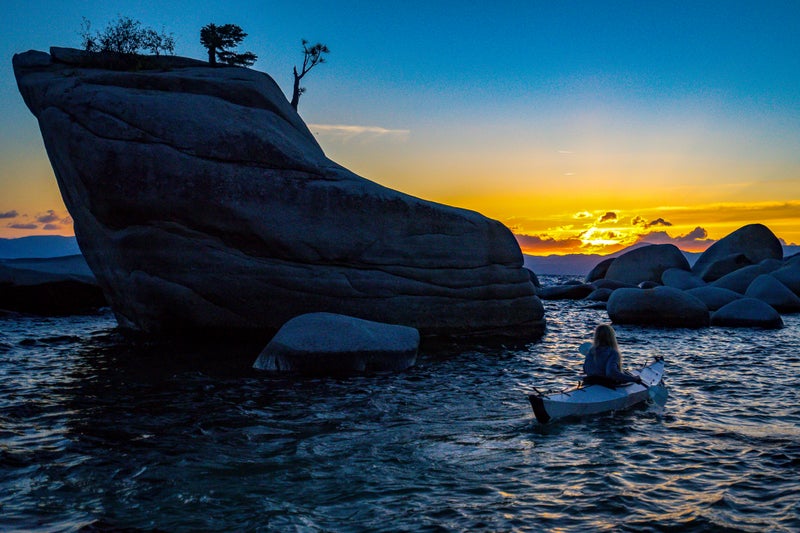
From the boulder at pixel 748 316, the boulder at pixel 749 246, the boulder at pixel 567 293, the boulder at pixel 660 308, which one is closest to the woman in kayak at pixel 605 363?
the boulder at pixel 660 308

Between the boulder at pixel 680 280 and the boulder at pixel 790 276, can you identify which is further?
the boulder at pixel 680 280

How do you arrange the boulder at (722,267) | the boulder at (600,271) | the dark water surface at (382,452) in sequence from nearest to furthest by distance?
the dark water surface at (382,452)
the boulder at (722,267)
the boulder at (600,271)

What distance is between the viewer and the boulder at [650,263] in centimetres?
4184

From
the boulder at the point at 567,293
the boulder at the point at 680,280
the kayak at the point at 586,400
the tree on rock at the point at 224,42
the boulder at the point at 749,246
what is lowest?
the boulder at the point at 567,293

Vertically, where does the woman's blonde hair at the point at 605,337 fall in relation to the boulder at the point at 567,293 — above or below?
above

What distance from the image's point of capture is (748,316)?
23797 mm

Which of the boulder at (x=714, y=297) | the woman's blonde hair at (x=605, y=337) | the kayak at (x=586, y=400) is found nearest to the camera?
the kayak at (x=586, y=400)

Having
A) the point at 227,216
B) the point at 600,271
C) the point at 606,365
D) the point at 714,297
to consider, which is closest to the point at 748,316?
the point at 714,297

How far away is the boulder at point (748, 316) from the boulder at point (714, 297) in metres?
3.38

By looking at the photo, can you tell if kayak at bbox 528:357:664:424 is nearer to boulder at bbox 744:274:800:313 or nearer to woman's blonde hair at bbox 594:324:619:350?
woman's blonde hair at bbox 594:324:619:350

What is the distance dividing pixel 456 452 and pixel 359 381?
5028 millimetres

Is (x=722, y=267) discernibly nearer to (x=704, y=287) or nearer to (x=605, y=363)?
(x=704, y=287)

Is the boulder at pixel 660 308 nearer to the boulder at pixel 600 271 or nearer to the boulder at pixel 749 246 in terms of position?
the boulder at pixel 749 246

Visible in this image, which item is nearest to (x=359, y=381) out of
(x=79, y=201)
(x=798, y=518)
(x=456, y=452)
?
(x=456, y=452)
